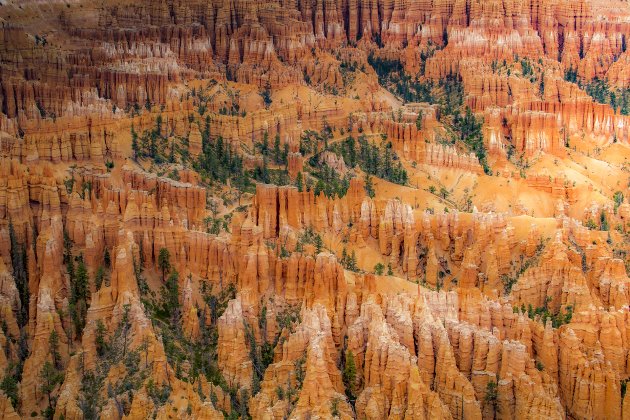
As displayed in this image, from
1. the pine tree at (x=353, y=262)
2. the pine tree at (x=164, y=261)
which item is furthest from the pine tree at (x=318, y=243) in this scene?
the pine tree at (x=164, y=261)

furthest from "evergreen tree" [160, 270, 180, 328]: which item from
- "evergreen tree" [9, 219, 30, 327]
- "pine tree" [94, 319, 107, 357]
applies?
"evergreen tree" [9, 219, 30, 327]

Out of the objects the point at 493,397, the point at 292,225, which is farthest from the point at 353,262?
the point at 493,397

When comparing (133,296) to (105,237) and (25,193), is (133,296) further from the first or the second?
Answer: (25,193)

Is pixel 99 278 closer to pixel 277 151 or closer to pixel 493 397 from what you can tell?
pixel 493 397

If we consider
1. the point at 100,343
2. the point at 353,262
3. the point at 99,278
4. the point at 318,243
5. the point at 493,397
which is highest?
the point at 99,278

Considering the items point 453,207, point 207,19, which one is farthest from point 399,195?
point 207,19

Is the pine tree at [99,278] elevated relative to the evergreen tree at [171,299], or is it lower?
elevated

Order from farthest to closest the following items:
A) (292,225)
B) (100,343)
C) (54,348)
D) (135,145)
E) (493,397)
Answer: (135,145) → (292,225) → (54,348) → (100,343) → (493,397)

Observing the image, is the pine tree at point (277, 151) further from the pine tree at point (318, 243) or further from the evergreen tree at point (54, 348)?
the evergreen tree at point (54, 348)
